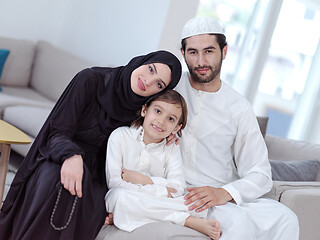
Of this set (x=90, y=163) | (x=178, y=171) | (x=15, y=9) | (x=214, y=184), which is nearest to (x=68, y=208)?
(x=90, y=163)

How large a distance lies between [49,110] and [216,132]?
1885 mm

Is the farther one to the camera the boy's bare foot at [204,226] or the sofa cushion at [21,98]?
the sofa cushion at [21,98]

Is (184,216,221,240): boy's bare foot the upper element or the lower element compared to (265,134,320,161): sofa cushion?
lower

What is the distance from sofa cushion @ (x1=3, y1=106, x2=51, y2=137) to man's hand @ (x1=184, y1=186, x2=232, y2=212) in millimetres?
1733

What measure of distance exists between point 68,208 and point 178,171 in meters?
0.57

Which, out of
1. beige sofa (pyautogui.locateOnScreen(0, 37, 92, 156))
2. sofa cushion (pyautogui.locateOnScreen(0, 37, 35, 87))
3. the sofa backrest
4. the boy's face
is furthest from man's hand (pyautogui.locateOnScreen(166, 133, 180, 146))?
sofa cushion (pyautogui.locateOnScreen(0, 37, 35, 87))

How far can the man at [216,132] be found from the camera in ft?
8.96

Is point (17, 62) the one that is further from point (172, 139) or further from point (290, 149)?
point (172, 139)

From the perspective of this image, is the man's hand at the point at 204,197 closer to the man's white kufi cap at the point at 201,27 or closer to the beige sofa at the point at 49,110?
the beige sofa at the point at 49,110

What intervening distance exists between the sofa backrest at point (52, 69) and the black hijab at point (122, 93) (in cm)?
227

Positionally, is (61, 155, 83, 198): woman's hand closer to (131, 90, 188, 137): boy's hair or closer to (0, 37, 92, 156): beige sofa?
(131, 90, 188, 137): boy's hair

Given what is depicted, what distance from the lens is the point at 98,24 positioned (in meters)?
5.30

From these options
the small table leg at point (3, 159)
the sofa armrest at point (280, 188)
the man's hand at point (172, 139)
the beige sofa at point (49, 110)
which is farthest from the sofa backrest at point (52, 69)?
the sofa armrest at point (280, 188)

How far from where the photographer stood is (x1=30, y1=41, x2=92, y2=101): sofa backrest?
4855mm
